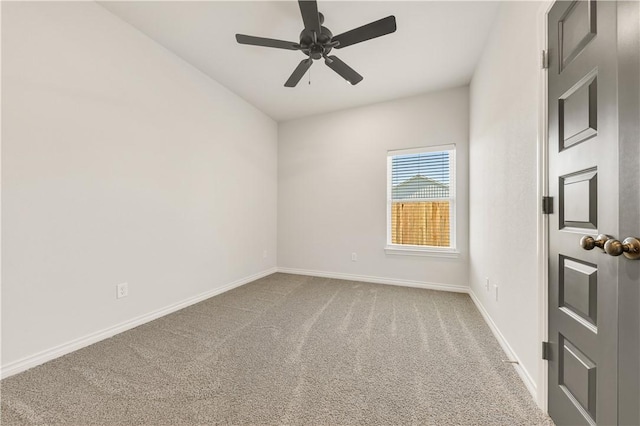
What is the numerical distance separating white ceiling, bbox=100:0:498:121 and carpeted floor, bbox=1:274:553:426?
271 centimetres

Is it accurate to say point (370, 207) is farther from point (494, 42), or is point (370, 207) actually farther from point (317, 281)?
point (494, 42)

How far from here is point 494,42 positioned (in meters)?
2.15

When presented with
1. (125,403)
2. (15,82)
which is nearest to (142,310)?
(125,403)

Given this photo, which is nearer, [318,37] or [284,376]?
[284,376]

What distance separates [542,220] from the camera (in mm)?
1309

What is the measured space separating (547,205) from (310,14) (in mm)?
1905

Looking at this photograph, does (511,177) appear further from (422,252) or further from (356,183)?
(356,183)

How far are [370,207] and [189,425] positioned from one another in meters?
3.12

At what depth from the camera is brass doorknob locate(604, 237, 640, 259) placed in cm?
73

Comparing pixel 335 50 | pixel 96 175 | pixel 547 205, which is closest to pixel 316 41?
pixel 335 50

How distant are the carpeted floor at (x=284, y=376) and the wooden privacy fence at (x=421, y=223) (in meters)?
1.24

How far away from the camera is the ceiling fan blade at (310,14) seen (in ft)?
5.37

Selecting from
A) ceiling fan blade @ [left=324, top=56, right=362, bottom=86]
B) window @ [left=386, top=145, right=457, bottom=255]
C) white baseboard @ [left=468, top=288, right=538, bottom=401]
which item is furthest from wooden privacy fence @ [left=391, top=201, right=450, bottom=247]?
ceiling fan blade @ [left=324, top=56, right=362, bottom=86]

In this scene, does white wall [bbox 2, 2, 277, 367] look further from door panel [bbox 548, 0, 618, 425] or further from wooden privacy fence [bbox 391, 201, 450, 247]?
door panel [bbox 548, 0, 618, 425]
